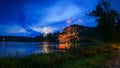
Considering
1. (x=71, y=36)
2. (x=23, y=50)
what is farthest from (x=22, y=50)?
(x=71, y=36)

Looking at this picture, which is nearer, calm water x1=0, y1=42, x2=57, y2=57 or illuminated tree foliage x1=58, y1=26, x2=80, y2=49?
calm water x1=0, y1=42, x2=57, y2=57

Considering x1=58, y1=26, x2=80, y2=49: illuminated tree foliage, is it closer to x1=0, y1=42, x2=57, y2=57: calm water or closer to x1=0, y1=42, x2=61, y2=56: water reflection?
x1=0, y1=42, x2=61, y2=56: water reflection

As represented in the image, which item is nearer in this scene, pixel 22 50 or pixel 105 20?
pixel 22 50

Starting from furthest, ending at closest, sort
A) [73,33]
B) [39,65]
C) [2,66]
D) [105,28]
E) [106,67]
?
[105,28], [73,33], [106,67], [39,65], [2,66]

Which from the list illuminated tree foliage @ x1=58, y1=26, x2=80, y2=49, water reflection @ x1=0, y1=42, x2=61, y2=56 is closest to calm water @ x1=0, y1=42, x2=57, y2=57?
water reflection @ x1=0, y1=42, x2=61, y2=56

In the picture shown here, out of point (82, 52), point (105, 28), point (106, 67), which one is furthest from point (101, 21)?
point (106, 67)

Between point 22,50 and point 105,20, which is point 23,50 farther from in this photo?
point 105,20

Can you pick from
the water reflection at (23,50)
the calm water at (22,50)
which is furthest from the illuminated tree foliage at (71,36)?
the calm water at (22,50)

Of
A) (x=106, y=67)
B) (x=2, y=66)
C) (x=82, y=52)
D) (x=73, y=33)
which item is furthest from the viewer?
(x=73, y=33)

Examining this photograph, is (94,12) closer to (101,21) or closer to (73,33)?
(101,21)

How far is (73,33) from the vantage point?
49812 mm

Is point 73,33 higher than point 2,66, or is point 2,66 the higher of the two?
point 73,33

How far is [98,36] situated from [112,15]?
6.49 m

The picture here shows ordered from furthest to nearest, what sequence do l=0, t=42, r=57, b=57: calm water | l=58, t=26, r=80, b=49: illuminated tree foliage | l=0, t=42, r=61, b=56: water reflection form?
1. l=58, t=26, r=80, b=49: illuminated tree foliage
2. l=0, t=42, r=61, b=56: water reflection
3. l=0, t=42, r=57, b=57: calm water
